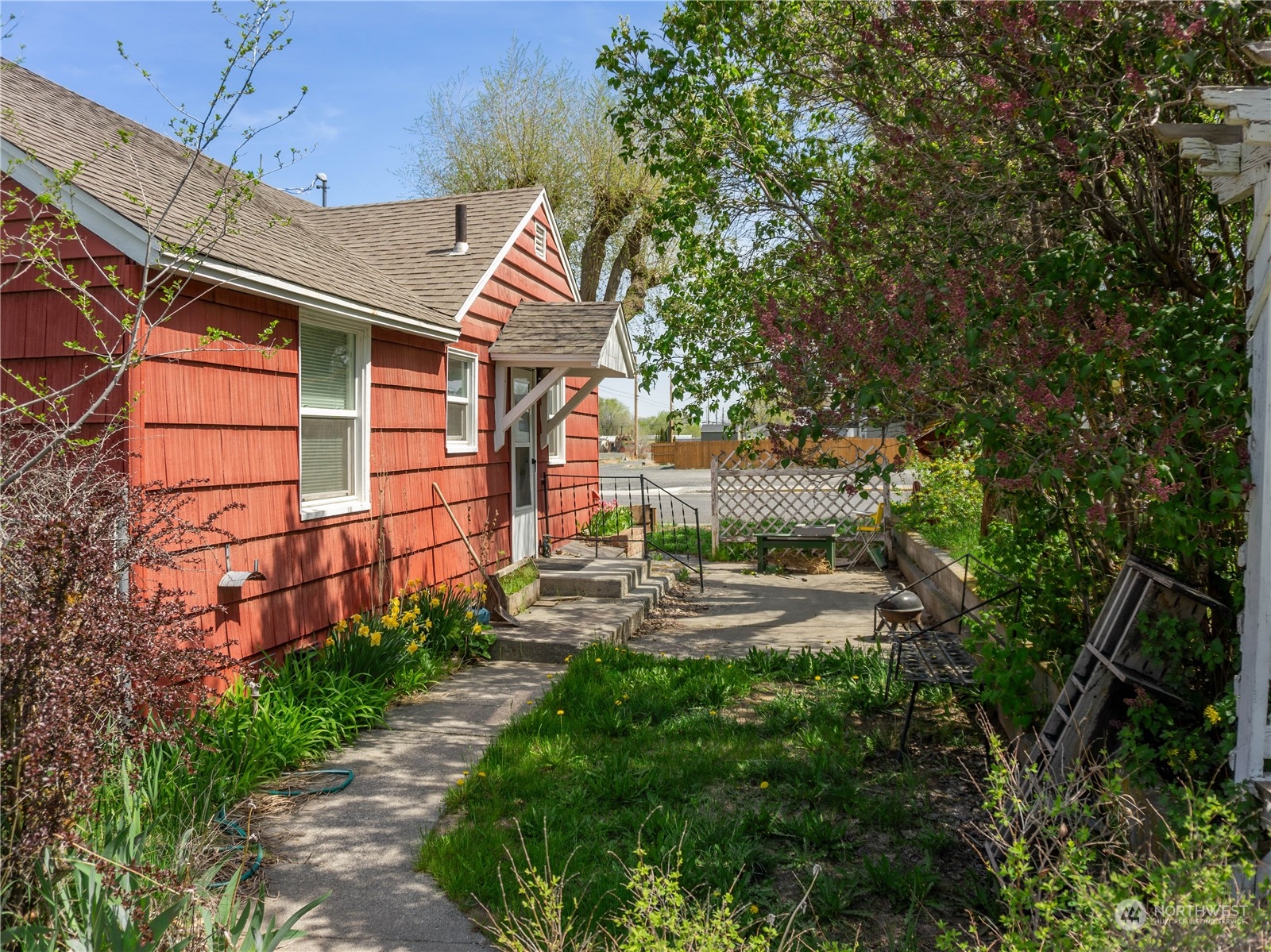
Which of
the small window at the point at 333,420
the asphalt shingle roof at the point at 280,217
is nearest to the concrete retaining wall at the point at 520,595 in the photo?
the small window at the point at 333,420

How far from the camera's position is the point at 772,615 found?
9.95m

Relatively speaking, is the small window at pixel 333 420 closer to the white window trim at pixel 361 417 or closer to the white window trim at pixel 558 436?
the white window trim at pixel 361 417

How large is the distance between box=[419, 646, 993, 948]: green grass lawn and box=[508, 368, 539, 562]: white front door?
4.25 metres

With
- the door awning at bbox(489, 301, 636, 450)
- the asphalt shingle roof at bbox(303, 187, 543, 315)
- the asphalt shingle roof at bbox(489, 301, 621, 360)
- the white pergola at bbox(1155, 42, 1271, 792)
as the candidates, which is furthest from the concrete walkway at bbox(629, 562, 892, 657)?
the white pergola at bbox(1155, 42, 1271, 792)

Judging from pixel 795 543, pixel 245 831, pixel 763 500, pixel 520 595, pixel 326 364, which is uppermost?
pixel 326 364

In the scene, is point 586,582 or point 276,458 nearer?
point 276,458

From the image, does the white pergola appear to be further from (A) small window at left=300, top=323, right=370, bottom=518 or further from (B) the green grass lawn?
(A) small window at left=300, top=323, right=370, bottom=518

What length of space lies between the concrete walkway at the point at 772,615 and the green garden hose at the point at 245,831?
362 centimetres

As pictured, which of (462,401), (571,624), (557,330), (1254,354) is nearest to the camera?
(1254,354)

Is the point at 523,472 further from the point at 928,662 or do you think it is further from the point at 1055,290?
the point at 1055,290

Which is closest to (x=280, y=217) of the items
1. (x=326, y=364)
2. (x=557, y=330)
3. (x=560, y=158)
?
(x=326, y=364)

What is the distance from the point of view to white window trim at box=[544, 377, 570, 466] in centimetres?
1201

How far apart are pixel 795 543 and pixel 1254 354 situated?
10.2m

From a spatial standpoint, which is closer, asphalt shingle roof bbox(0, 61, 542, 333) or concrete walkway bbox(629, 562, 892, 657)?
asphalt shingle roof bbox(0, 61, 542, 333)
